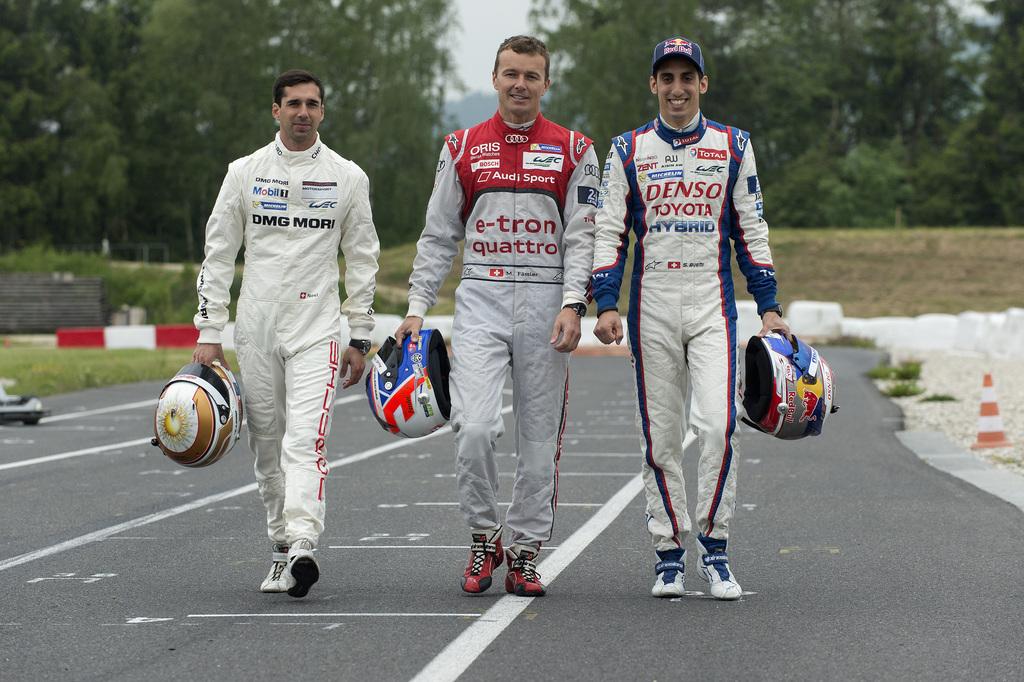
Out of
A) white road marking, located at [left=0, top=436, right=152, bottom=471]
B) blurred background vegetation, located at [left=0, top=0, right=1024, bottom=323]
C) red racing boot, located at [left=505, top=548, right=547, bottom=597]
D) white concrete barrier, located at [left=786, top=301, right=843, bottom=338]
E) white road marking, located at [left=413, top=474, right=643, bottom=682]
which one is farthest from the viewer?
blurred background vegetation, located at [left=0, top=0, right=1024, bottom=323]

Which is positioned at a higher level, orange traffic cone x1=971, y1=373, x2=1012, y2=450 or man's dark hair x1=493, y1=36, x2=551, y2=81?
man's dark hair x1=493, y1=36, x2=551, y2=81

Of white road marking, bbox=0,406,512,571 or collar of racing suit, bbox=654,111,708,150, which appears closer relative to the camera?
collar of racing suit, bbox=654,111,708,150

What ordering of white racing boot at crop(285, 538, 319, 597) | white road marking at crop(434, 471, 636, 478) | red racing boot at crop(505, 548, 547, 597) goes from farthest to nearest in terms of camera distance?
white road marking at crop(434, 471, 636, 478) → red racing boot at crop(505, 548, 547, 597) → white racing boot at crop(285, 538, 319, 597)

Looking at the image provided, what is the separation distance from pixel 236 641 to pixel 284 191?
2009 mm

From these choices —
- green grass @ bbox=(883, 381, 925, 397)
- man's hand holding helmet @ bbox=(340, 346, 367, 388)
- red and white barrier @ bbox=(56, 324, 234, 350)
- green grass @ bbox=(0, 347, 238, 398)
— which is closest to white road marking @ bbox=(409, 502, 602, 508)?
man's hand holding helmet @ bbox=(340, 346, 367, 388)

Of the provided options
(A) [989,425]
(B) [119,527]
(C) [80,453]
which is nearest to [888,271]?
(A) [989,425]

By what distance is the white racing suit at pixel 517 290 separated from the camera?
22.1 ft

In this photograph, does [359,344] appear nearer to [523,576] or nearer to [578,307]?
[578,307]

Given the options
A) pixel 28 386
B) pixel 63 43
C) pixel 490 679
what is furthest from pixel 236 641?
pixel 63 43

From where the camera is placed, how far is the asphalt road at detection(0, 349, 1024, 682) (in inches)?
215

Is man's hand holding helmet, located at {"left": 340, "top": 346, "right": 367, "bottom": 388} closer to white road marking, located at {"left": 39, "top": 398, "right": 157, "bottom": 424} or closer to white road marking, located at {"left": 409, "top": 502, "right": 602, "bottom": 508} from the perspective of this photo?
white road marking, located at {"left": 409, "top": 502, "right": 602, "bottom": 508}

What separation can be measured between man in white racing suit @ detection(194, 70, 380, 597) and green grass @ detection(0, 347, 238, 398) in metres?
14.2

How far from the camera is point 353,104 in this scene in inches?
2916

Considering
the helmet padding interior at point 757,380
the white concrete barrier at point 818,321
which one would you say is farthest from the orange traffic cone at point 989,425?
the white concrete barrier at point 818,321
